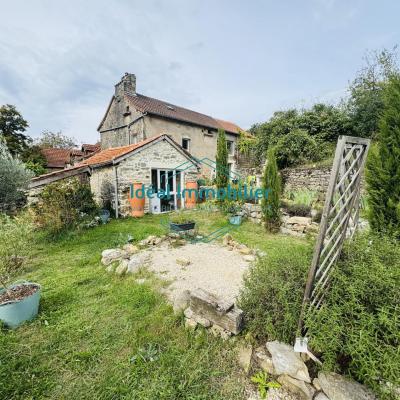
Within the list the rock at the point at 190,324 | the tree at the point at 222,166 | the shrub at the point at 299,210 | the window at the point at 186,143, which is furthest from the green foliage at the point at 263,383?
the window at the point at 186,143

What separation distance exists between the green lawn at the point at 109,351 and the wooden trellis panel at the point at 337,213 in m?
1.09

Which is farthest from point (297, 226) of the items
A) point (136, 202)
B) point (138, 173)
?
point (138, 173)

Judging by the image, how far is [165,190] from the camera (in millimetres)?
10406

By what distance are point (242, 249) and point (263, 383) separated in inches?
136

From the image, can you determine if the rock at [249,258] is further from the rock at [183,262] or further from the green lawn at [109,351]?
the green lawn at [109,351]

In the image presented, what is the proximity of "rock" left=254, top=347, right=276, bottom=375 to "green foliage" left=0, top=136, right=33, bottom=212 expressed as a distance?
10.8 m

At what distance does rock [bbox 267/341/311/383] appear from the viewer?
5.58 feet

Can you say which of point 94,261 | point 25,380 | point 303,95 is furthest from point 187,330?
point 303,95

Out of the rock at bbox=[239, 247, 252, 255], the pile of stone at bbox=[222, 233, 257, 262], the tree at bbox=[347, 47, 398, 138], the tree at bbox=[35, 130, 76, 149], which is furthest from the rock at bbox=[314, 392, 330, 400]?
the tree at bbox=[35, 130, 76, 149]

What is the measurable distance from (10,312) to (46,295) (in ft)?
2.49

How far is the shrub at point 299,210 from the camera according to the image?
7543mm

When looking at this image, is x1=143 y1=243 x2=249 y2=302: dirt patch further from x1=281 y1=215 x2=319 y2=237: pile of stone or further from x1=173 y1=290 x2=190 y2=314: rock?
x1=281 y1=215 x2=319 y2=237: pile of stone

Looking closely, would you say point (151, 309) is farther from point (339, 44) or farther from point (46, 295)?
point (339, 44)

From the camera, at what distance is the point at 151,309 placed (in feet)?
9.53
